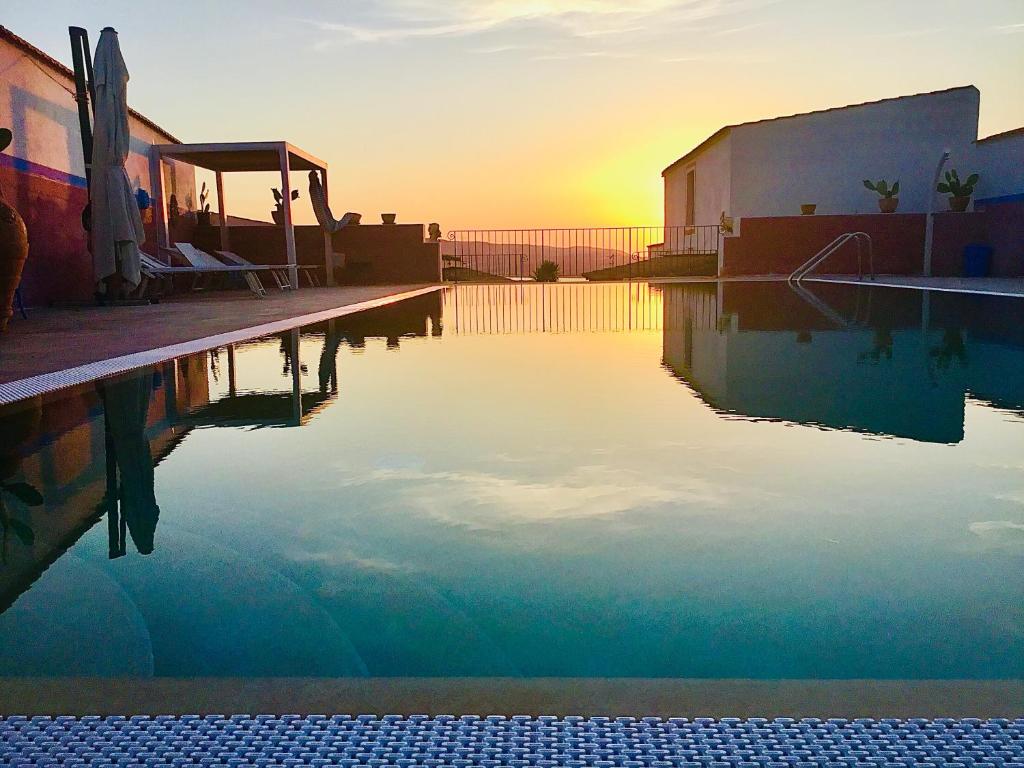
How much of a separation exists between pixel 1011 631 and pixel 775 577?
35 centimetres

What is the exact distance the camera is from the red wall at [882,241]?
1457cm

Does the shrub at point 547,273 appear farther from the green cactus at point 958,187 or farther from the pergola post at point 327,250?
the green cactus at point 958,187

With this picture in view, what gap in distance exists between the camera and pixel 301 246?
1462 cm

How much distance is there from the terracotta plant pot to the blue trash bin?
14980 millimetres

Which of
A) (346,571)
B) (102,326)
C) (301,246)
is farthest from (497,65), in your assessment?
(346,571)

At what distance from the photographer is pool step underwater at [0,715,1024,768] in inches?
31.0

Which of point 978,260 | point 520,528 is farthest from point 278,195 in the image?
point 520,528

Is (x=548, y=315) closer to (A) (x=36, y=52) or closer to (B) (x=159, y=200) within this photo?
(A) (x=36, y=52)

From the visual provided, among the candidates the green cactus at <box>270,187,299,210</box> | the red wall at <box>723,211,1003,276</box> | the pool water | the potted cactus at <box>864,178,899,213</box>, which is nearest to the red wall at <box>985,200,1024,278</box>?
the red wall at <box>723,211,1003,276</box>

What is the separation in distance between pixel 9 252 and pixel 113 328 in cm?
85

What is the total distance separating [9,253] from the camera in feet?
17.1

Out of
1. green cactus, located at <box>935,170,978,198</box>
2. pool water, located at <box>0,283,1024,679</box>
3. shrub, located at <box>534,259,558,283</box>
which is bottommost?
pool water, located at <box>0,283,1024,679</box>

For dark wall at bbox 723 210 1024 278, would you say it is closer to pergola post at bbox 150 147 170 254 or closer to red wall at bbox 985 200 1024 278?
red wall at bbox 985 200 1024 278

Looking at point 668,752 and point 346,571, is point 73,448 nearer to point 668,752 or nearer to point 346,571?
point 346,571
